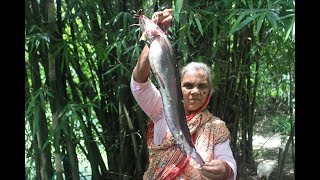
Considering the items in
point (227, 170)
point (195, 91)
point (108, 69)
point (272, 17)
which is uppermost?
point (272, 17)

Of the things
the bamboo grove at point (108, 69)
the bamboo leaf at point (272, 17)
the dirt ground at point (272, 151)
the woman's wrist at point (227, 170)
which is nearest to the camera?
the woman's wrist at point (227, 170)

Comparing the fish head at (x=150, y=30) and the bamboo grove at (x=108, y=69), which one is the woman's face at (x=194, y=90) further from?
the bamboo grove at (x=108, y=69)

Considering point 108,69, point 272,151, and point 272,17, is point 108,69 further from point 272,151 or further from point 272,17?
point 272,151

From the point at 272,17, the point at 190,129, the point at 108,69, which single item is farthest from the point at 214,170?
the point at 108,69

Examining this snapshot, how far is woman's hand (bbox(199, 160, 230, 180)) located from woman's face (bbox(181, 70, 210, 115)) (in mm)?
212

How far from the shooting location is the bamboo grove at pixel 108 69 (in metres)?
2.36

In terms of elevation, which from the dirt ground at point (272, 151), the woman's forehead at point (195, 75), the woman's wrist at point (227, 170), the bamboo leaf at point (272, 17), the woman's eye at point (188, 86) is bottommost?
the dirt ground at point (272, 151)

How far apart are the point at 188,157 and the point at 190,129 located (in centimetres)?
10

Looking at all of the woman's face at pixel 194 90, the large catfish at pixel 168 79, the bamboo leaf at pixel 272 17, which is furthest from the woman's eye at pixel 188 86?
the bamboo leaf at pixel 272 17

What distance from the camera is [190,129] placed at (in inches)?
65.5

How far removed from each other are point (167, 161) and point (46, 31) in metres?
1.08

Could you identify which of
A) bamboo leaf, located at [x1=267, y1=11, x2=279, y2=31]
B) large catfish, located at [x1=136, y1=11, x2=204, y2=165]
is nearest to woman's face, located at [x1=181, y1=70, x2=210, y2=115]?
large catfish, located at [x1=136, y1=11, x2=204, y2=165]

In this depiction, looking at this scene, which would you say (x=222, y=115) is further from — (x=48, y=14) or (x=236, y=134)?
(x=48, y=14)

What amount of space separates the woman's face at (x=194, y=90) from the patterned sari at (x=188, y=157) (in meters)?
0.04
